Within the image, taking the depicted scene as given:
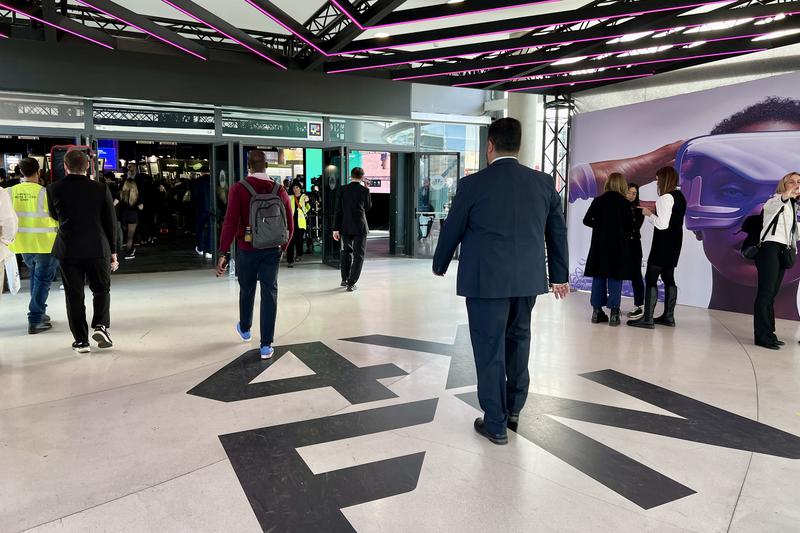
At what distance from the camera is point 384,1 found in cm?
510

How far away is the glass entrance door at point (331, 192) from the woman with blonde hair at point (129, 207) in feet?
10.8

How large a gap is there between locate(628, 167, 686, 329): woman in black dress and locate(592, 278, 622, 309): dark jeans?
0.86 ft

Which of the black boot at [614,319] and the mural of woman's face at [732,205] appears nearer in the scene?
the black boot at [614,319]

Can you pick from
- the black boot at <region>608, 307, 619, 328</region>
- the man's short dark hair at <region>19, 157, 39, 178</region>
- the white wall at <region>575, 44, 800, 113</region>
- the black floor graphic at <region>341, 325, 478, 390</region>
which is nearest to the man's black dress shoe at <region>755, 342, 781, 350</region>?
the black boot at <region>608, 307, 619, 328</region>

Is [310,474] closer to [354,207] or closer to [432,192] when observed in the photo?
[354,207]

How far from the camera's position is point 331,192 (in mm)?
10219

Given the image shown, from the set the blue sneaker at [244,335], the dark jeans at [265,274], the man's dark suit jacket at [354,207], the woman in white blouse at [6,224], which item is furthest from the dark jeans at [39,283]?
the man's dark suit jacket at [354,207]

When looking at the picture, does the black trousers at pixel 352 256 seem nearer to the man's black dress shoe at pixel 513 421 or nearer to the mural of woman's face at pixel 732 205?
the mural of woman's face at pixel 732 205

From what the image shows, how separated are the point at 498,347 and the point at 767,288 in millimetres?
3512

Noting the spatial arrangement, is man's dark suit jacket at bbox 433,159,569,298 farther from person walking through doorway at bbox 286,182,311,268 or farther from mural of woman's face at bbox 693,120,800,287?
person walking through doorway at bbox 286,182,311,268

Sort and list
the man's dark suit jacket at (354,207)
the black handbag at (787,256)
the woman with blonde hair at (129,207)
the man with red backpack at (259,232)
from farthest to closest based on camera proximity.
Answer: the woman with blonde hair at (129,207)
the man's dark suit jacket at (354,207)
the black handbag at (787,256)
the man with red backpack at (259,232)

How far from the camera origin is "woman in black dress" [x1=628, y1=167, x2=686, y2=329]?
558 cm

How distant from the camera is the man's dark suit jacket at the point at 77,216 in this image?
4.39m

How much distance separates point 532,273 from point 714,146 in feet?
16.4
